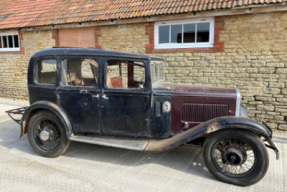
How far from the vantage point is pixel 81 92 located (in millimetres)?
3799

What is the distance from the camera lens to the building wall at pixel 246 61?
5.63 metres

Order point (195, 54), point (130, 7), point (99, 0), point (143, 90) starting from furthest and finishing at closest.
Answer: point (99, 0)
point (130, 7)
point (195, 54)
point (143, 90)

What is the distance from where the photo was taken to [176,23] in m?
6.68

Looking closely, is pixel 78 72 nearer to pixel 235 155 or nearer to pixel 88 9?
pixel 235 155

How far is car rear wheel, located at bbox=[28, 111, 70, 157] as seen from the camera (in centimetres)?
393

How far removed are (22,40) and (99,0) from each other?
12.6ft

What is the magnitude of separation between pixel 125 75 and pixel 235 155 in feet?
7.35

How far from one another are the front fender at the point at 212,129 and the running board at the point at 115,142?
15cm

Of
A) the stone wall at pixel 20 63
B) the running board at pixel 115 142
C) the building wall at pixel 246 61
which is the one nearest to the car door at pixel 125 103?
the running board at pixel 115 142

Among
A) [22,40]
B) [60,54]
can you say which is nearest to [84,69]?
[60,54]

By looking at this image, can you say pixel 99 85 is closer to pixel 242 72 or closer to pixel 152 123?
pixel 152 123

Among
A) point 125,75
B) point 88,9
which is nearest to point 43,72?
point 125,75

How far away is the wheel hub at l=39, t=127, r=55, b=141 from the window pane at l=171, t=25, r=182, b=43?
179 inches

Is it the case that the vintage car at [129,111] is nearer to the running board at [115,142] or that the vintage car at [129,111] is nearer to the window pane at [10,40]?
the running board at [115,142]
